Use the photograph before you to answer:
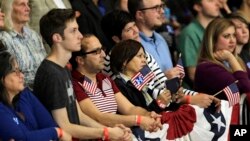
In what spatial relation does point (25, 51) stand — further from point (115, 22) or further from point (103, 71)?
point (115, 22)

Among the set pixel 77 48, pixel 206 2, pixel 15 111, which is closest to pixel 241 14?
pixel 206 2

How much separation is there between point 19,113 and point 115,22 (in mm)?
2197

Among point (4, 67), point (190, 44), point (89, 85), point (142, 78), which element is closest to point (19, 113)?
point (4, 67)

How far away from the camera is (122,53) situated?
7484 mm

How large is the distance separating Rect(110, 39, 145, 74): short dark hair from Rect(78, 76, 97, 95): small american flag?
426 mm

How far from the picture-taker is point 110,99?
718cm

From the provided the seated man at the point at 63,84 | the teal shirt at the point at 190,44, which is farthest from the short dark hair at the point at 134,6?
the seated man at the point at 63,84

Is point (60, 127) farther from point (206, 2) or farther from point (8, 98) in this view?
point (206, 2)

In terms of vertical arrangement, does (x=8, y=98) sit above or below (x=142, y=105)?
above

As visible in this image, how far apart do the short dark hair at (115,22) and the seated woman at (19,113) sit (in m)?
1.89

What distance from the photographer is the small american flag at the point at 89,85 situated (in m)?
7.08

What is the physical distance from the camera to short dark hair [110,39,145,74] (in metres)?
7.47

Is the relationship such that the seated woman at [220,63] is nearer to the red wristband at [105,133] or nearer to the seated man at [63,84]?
the seated man at [63,84]

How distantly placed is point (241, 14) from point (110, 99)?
3.54m
